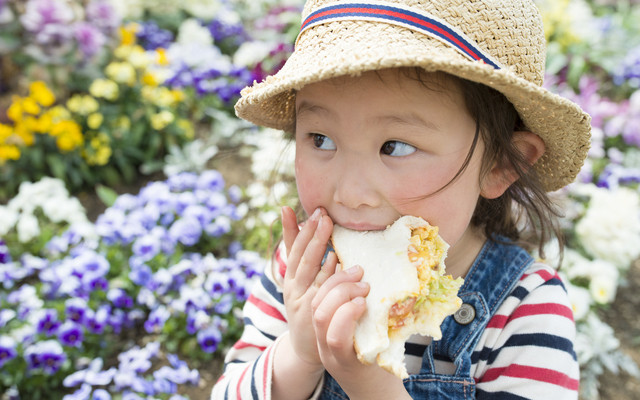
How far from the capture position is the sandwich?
3.52 ft

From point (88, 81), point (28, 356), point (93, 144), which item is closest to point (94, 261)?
point (28, 356)

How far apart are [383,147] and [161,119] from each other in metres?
3.30

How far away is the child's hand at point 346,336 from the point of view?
1.07m

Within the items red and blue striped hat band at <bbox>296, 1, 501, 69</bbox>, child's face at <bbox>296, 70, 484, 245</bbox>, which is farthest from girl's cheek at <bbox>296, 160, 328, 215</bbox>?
red and blue striped hat band at <bbox>296, 1, 501, 69</bbox>

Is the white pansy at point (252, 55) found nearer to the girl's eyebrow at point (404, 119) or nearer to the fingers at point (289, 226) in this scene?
the fingers at point (289, 226)

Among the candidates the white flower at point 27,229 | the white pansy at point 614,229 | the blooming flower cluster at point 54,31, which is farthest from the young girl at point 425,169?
the blooming flower cluster at point 54,31

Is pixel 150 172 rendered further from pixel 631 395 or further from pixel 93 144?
pixel 631 395

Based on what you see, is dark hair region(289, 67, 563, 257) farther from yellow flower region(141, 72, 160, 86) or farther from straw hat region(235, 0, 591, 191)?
yellow flower region(141, 72, 160, 86)

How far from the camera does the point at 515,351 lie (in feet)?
4.64

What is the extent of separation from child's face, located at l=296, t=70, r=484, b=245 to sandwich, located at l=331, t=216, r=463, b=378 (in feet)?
0.13

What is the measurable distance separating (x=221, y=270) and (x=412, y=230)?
1.86 metres

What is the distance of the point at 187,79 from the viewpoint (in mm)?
4641

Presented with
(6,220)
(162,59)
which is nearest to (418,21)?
(6,220)

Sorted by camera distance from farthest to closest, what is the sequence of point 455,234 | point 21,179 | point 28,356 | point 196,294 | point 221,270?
point 21,179, point 221,270, point 196,294, point 28,356, point 455,234
